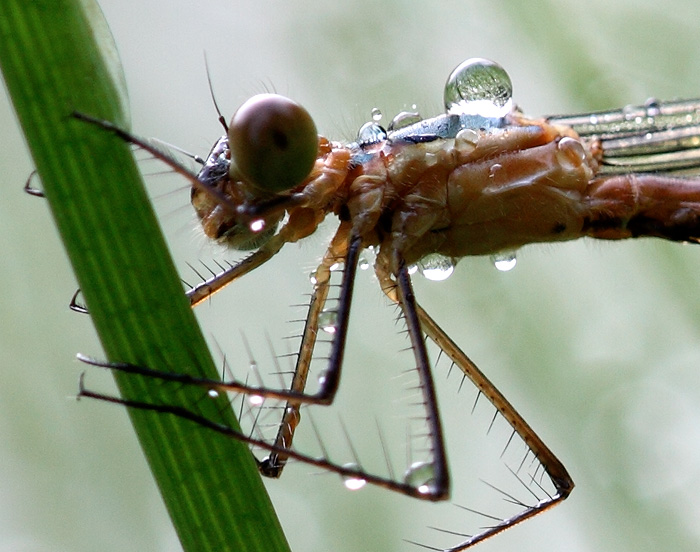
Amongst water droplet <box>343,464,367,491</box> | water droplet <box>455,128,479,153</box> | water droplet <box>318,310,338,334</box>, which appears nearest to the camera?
water droplet <box>343,464,367,491</box>

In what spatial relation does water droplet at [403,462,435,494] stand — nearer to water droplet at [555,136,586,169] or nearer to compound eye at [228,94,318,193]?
compound eye at [228,94,318,193]

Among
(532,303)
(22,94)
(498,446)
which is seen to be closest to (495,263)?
(532,303)

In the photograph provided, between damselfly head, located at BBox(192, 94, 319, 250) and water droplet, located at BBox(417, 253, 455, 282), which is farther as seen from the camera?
water droplet, located at BBox(417, 253, 455, 282)

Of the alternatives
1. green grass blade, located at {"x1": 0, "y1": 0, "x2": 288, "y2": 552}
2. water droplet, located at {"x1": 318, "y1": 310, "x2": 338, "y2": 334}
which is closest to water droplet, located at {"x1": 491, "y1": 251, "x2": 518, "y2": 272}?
water droplet, located at {"x1": 318, "y1": 310, "x2": 338, "y2": 334}

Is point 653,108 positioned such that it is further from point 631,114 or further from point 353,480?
point 353,480

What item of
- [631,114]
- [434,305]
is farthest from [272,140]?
[631,114]

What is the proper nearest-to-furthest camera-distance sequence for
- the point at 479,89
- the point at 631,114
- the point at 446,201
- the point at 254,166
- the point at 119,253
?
the point at 119,253
the point at 254,166
the point at 479,89
the point at 446,201
the point at 631,114
